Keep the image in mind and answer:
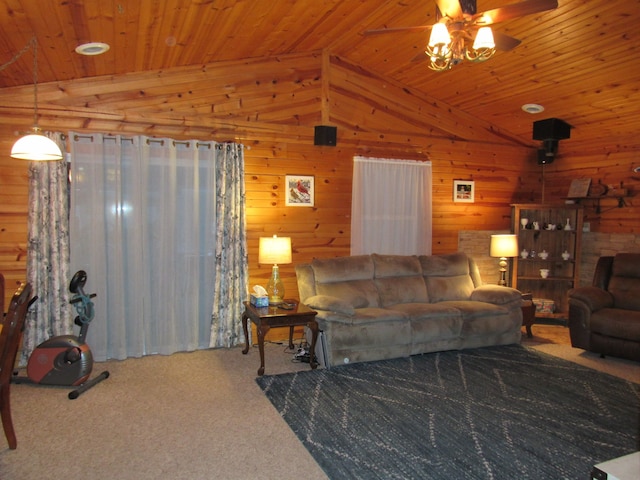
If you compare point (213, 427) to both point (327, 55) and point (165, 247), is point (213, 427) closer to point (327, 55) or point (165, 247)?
point (165, 247)

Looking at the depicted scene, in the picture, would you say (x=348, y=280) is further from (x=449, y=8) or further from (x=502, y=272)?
(x=449, y=8)

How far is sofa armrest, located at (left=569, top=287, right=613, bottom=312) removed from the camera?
4699 mm

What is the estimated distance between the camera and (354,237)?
5422 mm

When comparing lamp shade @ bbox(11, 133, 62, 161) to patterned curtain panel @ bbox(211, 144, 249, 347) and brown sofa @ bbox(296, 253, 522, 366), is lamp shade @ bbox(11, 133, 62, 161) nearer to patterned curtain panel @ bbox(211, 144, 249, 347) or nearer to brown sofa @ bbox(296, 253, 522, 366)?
patterned curtain panel @ bbox(211, 144, 249, 347)

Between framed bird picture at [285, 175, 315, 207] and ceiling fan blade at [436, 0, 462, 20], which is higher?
ceiling fan blade at [436, 0, 462, 20]

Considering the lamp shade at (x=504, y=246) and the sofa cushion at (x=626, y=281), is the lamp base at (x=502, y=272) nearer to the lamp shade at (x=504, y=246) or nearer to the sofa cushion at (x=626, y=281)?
the lamp shade at (x=504, y=246)

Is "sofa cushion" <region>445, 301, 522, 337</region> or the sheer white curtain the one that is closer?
"sofa cushion" <region>445, 301, 522, 337</region>

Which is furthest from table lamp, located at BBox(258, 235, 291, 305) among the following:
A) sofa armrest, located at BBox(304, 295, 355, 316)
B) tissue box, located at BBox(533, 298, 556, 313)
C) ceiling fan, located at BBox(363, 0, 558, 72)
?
tissue box, located at BBox(533, 298, 556, 313)

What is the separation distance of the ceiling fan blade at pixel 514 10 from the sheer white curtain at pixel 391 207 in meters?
2.79

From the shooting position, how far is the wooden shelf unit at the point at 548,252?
599cm

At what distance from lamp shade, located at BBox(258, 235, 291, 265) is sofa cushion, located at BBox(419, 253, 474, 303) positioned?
1712mm

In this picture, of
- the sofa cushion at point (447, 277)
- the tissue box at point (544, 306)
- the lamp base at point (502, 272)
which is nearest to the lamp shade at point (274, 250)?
the sofa cushion at point (447, 277)

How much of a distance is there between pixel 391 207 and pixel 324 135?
1204 millimetres

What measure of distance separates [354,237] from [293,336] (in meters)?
1.32
